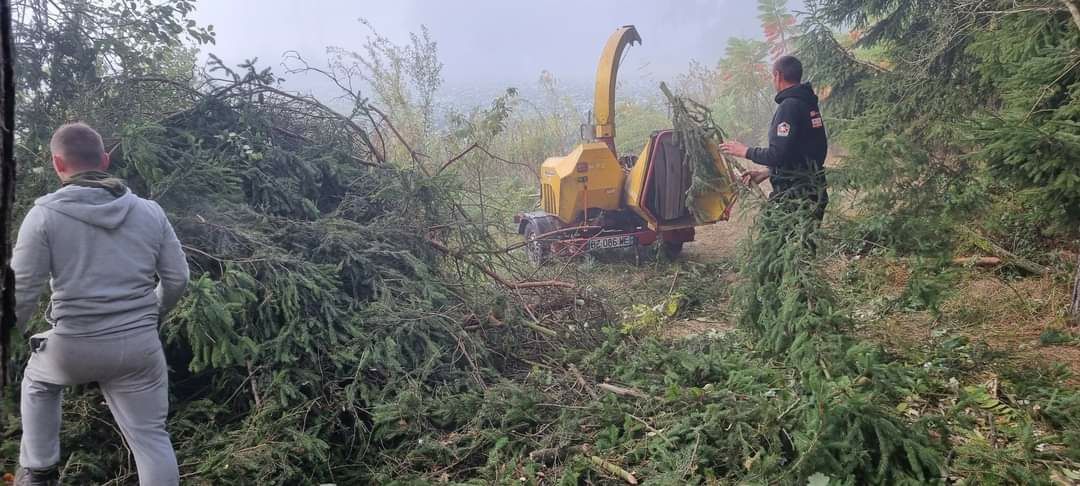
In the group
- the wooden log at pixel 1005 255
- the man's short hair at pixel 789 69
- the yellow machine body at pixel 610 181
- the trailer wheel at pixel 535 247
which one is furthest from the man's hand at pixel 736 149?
the trailer wheel at pixel 535 247

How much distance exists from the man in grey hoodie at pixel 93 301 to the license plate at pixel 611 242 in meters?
5.38

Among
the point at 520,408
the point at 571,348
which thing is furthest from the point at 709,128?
the point at 520,408

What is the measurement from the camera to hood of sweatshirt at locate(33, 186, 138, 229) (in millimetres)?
2660

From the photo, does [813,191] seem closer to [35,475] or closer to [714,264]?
[714,264]

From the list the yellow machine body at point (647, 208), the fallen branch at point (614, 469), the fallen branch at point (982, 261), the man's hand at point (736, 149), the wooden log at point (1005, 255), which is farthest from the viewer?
the yellow machine body at point (647, 208)

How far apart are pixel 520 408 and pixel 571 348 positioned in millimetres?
1155

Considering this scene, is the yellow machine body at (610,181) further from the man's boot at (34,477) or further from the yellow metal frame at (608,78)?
the man's boot at (34,477)

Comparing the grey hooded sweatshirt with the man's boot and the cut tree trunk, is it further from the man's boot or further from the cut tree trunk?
the cut tree trunk

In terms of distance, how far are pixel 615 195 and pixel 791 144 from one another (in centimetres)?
363

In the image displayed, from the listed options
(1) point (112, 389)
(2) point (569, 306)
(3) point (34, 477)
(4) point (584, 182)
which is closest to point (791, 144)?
(2) point (569, 306)

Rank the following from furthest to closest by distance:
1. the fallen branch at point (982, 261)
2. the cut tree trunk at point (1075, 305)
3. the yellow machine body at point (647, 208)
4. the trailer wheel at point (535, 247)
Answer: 1. the trailer wheel at point (535, 247)
2. the yellow machine body at point (647, 208)
3. the fallen branch at point (982, 261)
4. the cut tree trunk at point (1075, 305)

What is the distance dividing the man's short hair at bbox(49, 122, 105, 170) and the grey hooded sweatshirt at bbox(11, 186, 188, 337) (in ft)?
0.46

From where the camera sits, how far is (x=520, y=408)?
143 inches

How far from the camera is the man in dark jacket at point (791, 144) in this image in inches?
173
